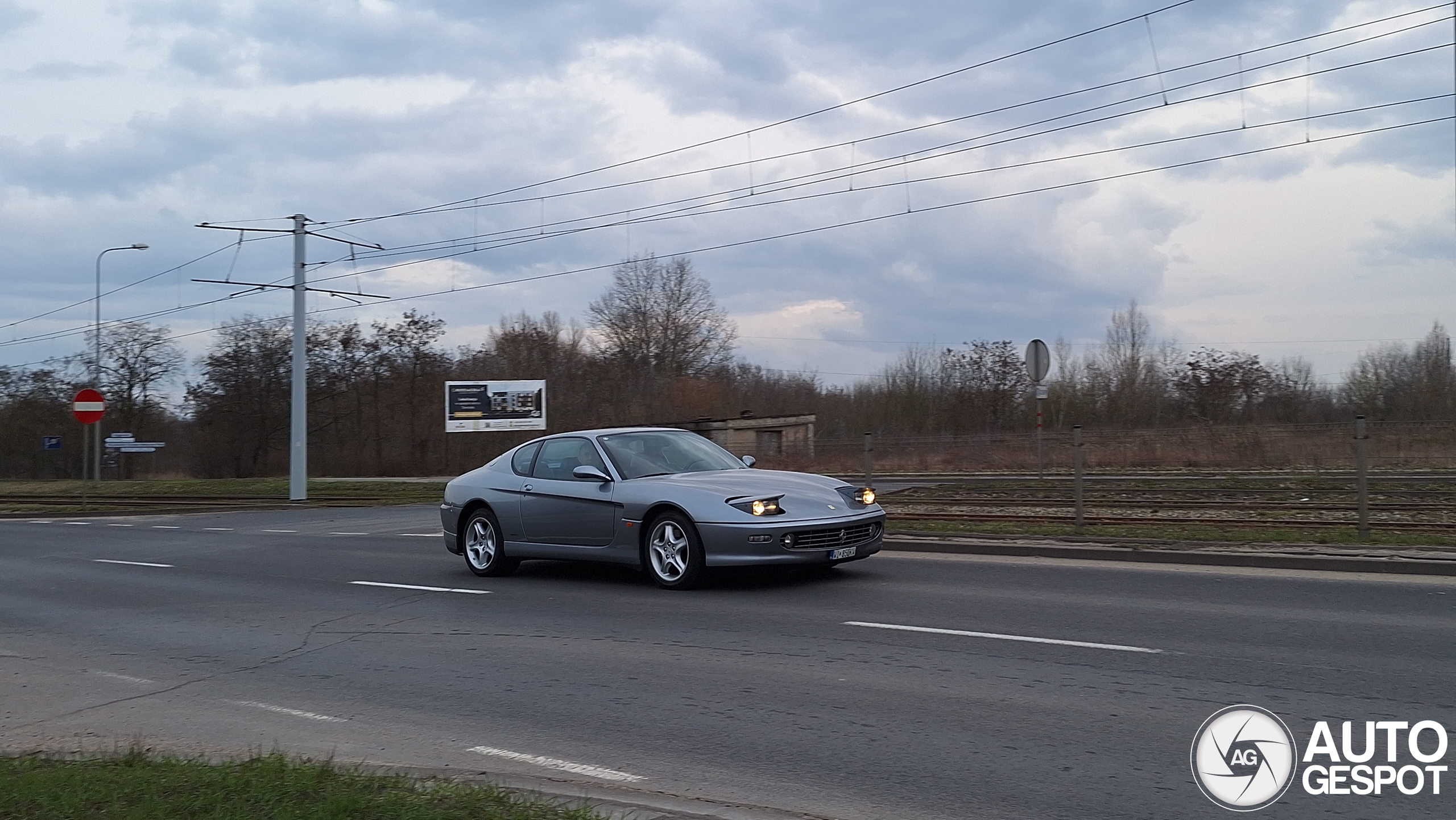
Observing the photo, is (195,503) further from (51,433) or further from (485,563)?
(51,433)

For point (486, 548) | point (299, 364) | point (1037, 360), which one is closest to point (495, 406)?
point (299, 364)

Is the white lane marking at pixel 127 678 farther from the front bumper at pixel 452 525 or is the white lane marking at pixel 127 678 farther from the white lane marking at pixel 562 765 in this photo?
the front bumper at pixel 452 525

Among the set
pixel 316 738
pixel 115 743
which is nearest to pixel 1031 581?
pixel 316 738

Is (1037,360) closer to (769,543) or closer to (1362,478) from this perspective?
(1362,478)

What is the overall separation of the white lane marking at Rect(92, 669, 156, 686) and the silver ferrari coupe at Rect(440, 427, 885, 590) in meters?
4.42

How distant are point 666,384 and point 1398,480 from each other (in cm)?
4289

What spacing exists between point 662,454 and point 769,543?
2004mm

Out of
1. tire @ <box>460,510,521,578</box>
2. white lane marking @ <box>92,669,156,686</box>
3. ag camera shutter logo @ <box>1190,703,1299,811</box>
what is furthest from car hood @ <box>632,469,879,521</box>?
ag camera shutter logo @ <box>1190,703,1299,811</box>

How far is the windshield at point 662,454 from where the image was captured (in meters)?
11.3

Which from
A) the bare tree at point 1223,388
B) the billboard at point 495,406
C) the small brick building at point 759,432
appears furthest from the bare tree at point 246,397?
the bare tree at point 1223,388

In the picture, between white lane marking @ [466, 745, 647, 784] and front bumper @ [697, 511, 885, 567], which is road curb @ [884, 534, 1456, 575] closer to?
front bumper @ [697, 511, 885, 567]

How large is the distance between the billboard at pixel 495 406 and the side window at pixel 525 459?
4051 cm

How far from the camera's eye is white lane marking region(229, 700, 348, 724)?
649cm

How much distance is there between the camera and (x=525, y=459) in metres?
12.4
